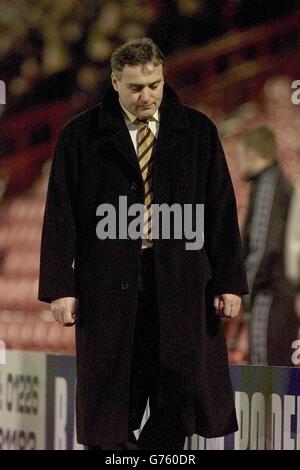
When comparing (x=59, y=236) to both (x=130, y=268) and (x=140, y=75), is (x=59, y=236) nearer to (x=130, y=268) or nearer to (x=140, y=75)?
(x=130, y=268)

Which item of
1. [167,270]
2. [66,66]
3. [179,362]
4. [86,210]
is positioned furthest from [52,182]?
[66,66]

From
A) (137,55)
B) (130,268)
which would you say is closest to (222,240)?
(130,268)

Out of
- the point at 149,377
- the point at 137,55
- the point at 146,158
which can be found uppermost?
the point at 137,55

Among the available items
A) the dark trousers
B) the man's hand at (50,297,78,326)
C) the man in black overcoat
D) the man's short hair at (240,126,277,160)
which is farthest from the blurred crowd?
the man's hand at (50,297,78,326)

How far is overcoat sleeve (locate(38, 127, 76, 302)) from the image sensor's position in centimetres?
314

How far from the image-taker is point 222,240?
10.5 ft

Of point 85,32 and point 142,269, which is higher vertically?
A: point 85,32

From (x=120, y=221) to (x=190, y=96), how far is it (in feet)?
3.21

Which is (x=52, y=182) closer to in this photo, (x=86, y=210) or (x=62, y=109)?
(x=86, y=210)

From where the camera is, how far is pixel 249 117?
12.4ft

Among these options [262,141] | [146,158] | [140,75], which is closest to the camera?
[140,75]

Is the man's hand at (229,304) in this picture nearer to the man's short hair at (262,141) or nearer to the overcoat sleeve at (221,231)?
the overcoat sleeve at (221,231)

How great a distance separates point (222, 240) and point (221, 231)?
3 centimetres

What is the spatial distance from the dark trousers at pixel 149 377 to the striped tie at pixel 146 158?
0.12 m
